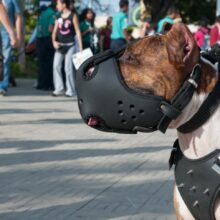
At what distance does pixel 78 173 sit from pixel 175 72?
3.54 metres

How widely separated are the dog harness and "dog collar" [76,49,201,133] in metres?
0.26

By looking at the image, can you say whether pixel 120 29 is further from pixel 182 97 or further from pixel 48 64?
pixel 182 97

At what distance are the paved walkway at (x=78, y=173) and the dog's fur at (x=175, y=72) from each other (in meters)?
2.00

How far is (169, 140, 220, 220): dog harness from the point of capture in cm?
338

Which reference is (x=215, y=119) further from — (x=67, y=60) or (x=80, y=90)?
(x=67, y=60)

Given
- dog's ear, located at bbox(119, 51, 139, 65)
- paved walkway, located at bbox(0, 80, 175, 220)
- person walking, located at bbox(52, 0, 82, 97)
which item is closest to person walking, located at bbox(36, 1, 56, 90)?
person walking, located at bbox(52, 0, 82, 97)

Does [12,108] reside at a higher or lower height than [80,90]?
lower

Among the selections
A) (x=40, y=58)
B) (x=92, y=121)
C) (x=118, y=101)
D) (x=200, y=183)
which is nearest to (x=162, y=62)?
(x=118, y=101)

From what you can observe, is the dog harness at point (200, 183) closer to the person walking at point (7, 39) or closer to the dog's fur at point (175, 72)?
the dog's fur at point (175, 72)

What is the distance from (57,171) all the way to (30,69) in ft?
50.9

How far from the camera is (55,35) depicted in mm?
13312

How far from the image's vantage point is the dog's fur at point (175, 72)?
127 inches

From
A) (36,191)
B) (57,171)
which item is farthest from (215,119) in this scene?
(57,171)

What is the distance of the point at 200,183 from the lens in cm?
344
